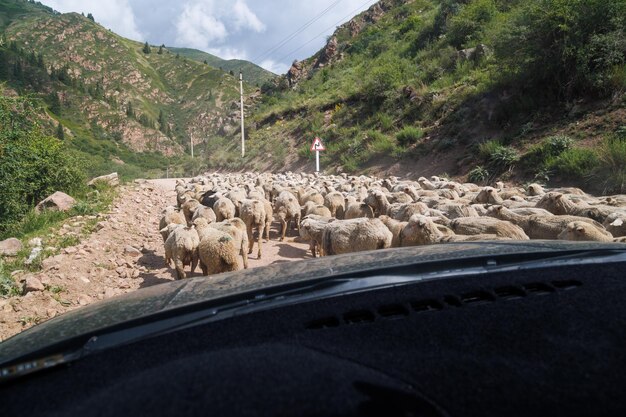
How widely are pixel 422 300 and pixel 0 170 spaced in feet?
39.6

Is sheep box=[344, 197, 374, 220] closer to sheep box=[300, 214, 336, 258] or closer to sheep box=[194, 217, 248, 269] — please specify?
sheep box=[300, 214, 336, 258]

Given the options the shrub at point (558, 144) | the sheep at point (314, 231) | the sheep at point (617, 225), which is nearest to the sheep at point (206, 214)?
the sheep at point (314, 231)

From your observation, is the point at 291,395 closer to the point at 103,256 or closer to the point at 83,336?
the point at 83,336

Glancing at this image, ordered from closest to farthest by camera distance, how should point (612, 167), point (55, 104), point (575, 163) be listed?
point (612, 167) → point (575, 163) → point (55, 104)

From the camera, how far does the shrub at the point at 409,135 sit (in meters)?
20.2

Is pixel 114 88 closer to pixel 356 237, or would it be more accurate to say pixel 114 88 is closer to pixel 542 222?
pixel 356 237

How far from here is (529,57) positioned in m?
15.7

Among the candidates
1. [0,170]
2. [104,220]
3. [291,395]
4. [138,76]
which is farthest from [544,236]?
[138,76]

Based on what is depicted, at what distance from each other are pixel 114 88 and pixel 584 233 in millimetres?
Result: 97564

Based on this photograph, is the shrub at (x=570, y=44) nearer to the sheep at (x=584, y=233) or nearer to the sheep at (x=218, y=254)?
the sheep at (x=584, y=233)

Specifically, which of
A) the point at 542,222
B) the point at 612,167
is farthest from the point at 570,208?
the point at 612,167

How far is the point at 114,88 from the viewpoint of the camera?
85.9 meters

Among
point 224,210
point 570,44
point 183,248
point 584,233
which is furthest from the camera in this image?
point 570,44

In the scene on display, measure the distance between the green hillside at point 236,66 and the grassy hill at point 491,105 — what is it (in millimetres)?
107725
